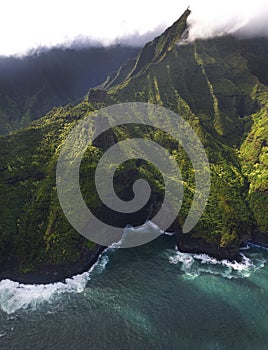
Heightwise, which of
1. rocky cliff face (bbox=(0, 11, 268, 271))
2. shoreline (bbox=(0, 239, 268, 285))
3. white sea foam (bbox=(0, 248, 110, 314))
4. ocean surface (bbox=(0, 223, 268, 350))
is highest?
rocky cliff face (bbox=(0, 11, 268, 271))

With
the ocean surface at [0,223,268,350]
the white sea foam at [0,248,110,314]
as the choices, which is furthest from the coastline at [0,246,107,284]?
the ocean surface at [0,223,268,350]

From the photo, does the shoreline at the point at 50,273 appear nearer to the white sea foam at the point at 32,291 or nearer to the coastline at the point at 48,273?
the coastline at the point at 48,273

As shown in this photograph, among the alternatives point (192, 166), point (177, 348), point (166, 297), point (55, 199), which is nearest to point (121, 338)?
point (177, 348)

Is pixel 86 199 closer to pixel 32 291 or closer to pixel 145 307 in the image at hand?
pixel 32 291

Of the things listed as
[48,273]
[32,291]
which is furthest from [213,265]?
[32,291]

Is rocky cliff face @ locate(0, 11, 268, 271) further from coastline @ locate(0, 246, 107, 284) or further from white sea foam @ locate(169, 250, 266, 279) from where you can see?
white sea foam @ locate(169, 250, 266, 279)

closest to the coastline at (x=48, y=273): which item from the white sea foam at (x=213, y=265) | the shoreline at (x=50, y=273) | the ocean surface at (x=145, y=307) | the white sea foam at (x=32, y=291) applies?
the shoreline at (x=50, y=273)
